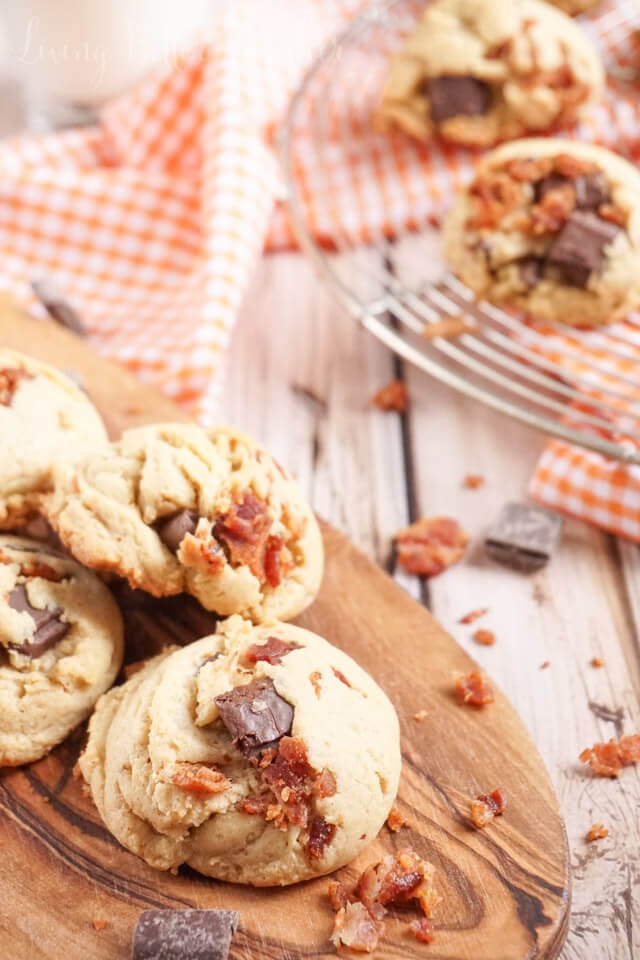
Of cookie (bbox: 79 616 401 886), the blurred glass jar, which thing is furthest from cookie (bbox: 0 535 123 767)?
the blurred glass jar

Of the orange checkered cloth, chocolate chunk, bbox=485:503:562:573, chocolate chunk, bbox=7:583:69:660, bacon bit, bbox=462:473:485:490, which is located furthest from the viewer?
the orange checkered cloth

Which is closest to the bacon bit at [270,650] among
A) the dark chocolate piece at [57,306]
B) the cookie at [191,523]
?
the cookie at [191,523]

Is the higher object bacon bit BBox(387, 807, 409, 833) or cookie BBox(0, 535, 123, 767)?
cookie BBox(0, 535, 123, 767)

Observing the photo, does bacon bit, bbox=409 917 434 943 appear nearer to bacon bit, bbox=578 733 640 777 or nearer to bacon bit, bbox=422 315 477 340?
bacon bit, bbox=578 733 640 777

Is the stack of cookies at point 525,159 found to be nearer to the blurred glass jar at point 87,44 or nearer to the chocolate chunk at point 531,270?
the chocolate chunk at point 531,270

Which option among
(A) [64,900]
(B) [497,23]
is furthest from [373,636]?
(B) [497,23]

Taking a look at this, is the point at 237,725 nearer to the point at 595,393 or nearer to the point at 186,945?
the point at 186,945

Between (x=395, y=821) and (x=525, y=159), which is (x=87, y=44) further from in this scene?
(x=395, y=821)
